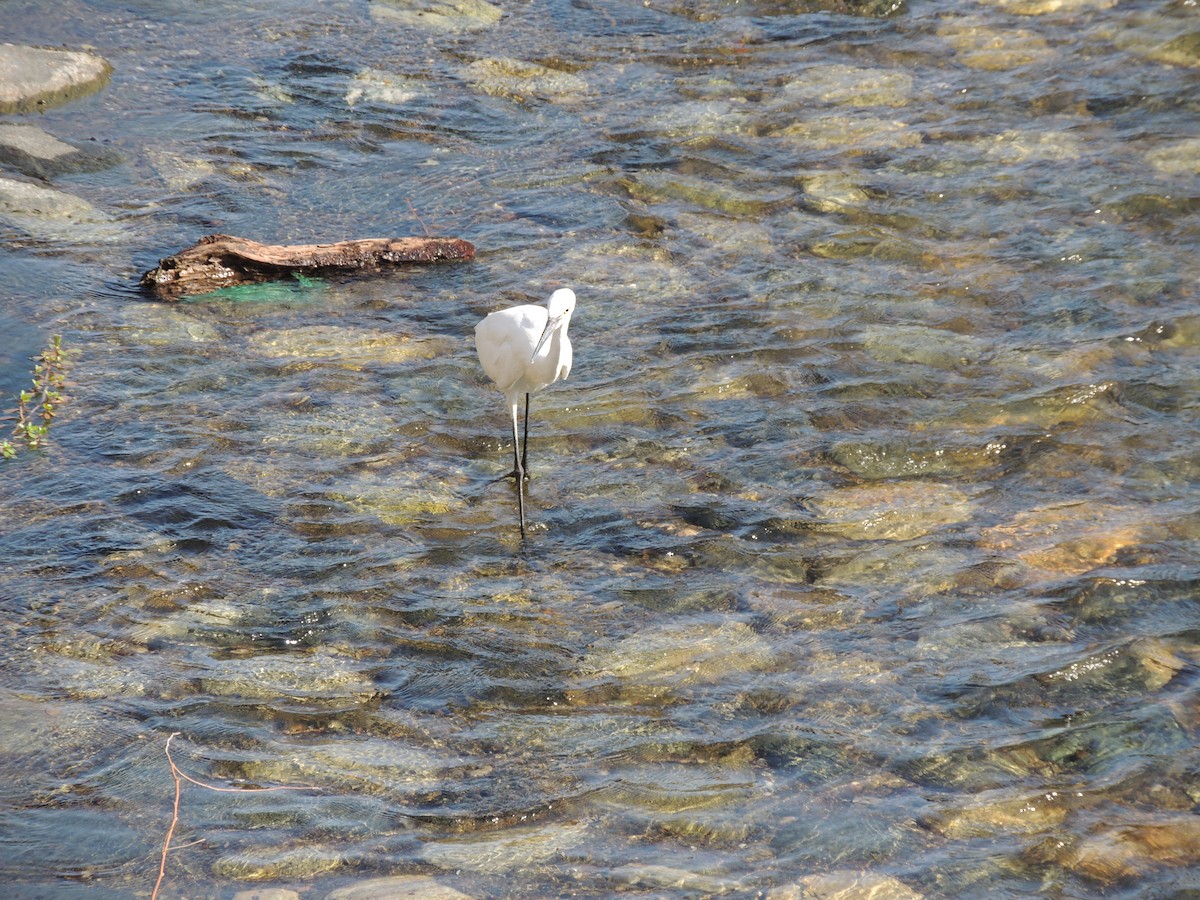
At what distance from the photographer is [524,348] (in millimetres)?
4797

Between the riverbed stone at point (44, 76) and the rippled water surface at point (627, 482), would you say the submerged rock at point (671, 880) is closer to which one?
the rippled water surface at point (627, 482)

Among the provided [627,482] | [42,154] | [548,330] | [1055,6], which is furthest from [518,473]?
[1055,6]

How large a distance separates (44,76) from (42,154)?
98 cm

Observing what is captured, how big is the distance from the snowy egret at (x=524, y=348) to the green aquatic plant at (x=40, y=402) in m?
1.76

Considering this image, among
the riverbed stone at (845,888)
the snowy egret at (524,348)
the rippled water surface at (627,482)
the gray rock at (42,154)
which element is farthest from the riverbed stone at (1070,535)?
the gray rock at (42,154)

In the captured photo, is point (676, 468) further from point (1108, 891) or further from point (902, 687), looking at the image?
point (1108, 891)

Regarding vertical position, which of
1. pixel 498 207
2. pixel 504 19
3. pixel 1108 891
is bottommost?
pixel 1108 891

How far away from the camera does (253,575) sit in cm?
435

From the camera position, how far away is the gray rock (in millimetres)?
6906

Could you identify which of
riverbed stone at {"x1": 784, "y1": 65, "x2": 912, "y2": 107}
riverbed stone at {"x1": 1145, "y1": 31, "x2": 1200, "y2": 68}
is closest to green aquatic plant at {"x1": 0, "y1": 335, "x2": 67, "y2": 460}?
riverbed stone at {"x1": 784, "y1": 65, "x2": 912, "y2": 107}

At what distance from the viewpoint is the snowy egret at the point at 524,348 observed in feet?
15.6

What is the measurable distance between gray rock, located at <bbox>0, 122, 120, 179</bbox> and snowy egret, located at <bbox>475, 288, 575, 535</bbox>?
3285 mm

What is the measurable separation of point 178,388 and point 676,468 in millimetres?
2201

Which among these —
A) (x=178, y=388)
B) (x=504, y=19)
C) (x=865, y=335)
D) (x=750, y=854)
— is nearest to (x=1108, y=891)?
(x=750, y=854)
